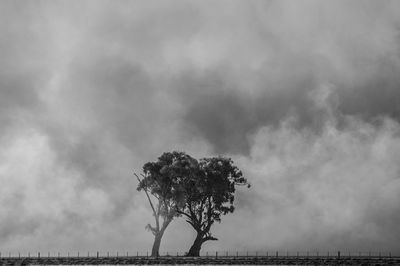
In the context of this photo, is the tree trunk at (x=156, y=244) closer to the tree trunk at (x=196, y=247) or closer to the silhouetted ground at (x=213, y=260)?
the silhouetted ground at (x=213, y=260)

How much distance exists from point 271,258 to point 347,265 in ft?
63.1

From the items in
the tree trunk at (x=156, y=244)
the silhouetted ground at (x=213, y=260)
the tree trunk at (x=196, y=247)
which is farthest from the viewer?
the tree trunk at (x=196, y=247)

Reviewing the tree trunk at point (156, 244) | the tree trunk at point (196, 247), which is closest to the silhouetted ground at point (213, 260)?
the tree trunk at point (156, 244)

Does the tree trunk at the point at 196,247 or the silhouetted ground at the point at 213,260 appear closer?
the silhouetted ground at the point at 213,260

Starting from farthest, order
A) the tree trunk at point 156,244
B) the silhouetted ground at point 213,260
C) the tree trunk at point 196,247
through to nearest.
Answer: the tree trunk at point 196,247 < the tree trunk at point 156,244 < the silhouetted ground at point 213,260

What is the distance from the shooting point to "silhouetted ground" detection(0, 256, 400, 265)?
12381cm

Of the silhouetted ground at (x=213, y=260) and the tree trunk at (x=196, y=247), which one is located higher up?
the tree trunk at (x=196, y=247)

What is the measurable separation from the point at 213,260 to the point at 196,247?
700 inches

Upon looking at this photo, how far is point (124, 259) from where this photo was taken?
134m

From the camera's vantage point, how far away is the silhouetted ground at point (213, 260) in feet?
406

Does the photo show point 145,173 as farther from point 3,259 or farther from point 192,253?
point 3,259

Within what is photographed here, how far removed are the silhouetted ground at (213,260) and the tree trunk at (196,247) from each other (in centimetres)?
880

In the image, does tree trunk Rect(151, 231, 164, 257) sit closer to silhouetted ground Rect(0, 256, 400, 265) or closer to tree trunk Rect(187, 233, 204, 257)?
silhouetted ground Rect(0, 256, 400, 265)

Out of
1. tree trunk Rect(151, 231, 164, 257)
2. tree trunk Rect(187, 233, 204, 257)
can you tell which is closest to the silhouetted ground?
tree trunk Rect(151, 231, 164, 257)
